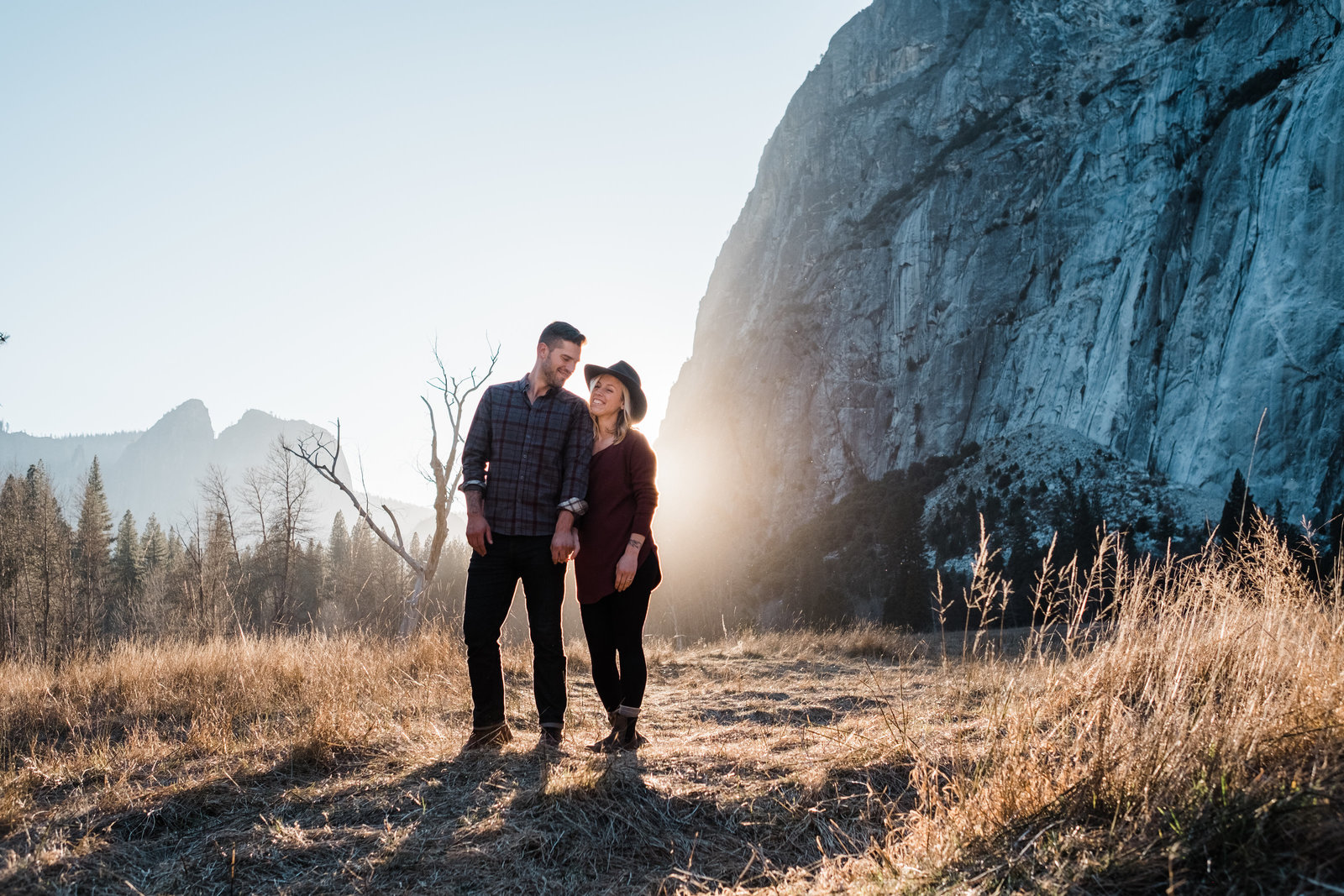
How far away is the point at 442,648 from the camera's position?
6.05m

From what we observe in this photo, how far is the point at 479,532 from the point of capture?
345 cm

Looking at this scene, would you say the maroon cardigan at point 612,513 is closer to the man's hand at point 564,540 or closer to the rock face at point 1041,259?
the man's hand at point 564,540

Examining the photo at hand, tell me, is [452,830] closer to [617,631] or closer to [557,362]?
[617,631]

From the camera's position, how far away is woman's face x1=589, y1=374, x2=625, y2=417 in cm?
368

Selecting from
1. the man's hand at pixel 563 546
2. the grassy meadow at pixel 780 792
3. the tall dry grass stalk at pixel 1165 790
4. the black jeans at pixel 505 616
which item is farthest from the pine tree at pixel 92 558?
the tall dry grass stalk at pixel 1165 790

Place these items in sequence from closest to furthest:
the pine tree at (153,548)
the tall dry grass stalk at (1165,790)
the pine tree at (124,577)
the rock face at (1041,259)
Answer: the tall dry grass stalk at (1165,790), the pine tree at (124,577), the rock face at (1041,259), the pine tree at (153,548)

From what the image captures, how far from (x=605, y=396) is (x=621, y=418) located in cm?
17

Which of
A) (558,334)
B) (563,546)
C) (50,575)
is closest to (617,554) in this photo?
(563,546)

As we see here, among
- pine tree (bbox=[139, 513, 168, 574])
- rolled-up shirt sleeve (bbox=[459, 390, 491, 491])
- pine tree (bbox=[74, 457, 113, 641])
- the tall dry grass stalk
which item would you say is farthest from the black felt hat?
pine tree (bbox=[139, 513, 168, 574])

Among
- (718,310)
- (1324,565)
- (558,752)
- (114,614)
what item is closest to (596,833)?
(558,752)

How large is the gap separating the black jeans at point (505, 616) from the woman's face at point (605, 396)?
2.44ft

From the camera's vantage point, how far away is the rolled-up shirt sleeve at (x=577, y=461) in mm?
3484

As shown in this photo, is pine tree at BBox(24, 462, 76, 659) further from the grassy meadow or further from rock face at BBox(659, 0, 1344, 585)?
rock face at BBox(659, 0, 1344, 585)

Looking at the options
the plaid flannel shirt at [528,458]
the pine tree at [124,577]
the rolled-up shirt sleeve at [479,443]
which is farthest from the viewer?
the pine tree at [124,577]
